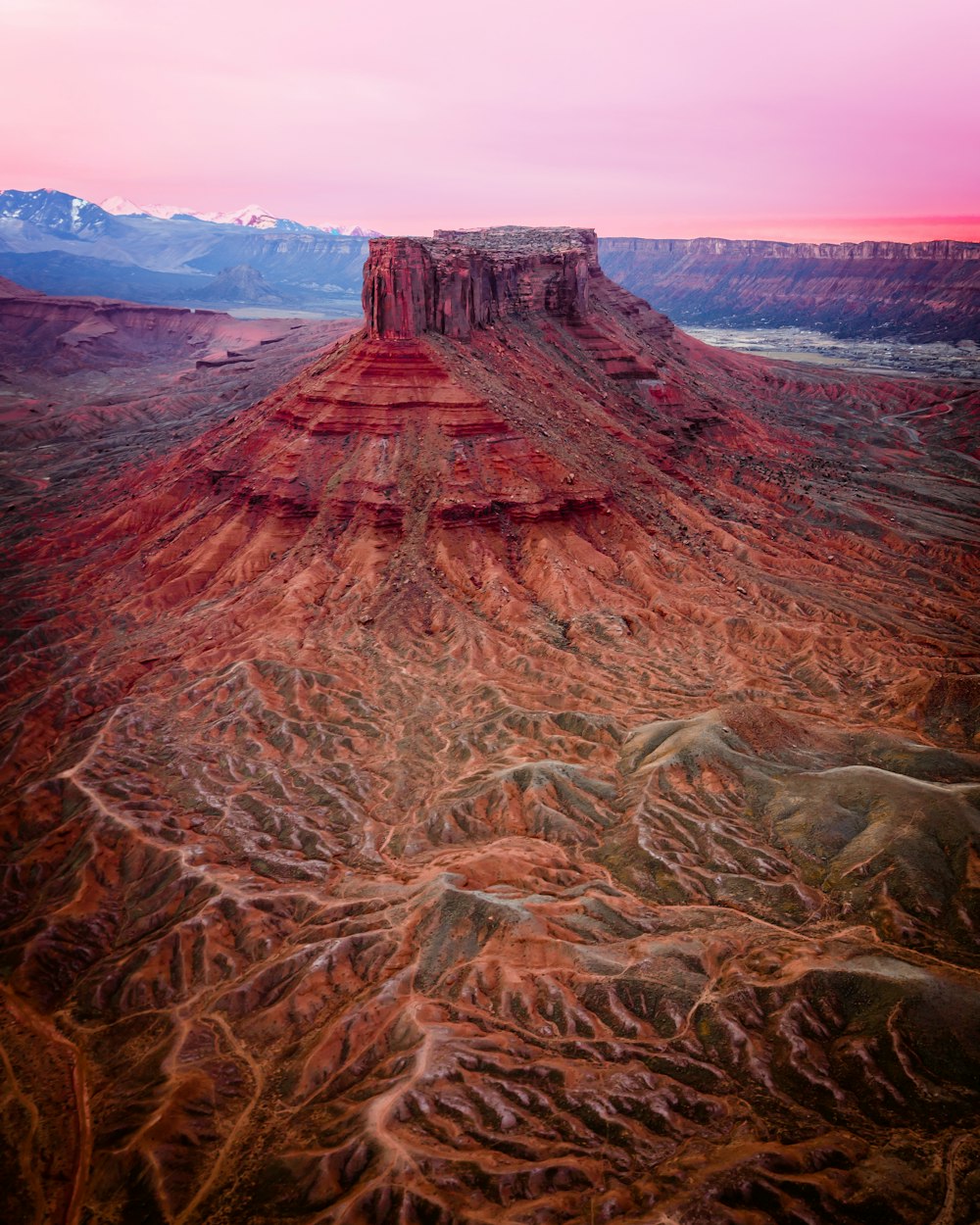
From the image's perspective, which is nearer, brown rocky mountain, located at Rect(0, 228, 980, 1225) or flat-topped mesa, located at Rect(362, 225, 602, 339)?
brown rocky mountain, located at Rect(0, 228, 980, 1225)

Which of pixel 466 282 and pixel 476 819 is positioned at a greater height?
pixel 466 282

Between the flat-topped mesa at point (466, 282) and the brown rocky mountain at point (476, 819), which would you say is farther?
the flat-topped mesa at point (466, 282)

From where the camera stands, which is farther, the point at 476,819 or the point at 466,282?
the point at 466,282

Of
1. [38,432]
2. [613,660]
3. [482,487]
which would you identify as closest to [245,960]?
[613,660]

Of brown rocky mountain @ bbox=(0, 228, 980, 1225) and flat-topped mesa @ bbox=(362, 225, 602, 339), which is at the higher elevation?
flat-topped mesa @ bbox=(362, 225, 602, 339)
